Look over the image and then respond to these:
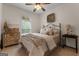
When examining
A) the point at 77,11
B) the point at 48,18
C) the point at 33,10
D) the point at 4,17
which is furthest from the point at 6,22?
the point at 77,11

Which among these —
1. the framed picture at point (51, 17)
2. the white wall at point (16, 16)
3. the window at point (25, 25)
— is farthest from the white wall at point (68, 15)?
the window at point (25, 25)

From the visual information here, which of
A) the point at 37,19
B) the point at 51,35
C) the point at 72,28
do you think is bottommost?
the point at 51,35

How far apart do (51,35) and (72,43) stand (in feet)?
1.15

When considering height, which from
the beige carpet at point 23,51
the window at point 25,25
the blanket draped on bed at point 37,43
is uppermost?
the window at point 25,25

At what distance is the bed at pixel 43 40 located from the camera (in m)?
1.37

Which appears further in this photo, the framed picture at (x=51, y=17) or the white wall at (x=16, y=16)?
the framed picture at (x=51, y=17)

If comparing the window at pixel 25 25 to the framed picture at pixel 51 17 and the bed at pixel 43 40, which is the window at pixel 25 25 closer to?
the bed at pixel 43 40

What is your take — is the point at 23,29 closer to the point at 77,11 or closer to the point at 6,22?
the point at 6,22

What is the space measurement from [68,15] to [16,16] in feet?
2.69

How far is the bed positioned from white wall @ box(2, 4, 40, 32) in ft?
0.42

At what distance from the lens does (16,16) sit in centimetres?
142

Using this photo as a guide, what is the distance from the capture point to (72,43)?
55.8 inches

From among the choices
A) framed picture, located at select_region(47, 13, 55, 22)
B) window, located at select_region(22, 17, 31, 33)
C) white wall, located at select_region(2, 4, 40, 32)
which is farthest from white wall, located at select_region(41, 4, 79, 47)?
window, located at select_region(22, 17, 31, 33)

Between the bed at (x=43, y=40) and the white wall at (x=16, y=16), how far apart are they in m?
0.13
